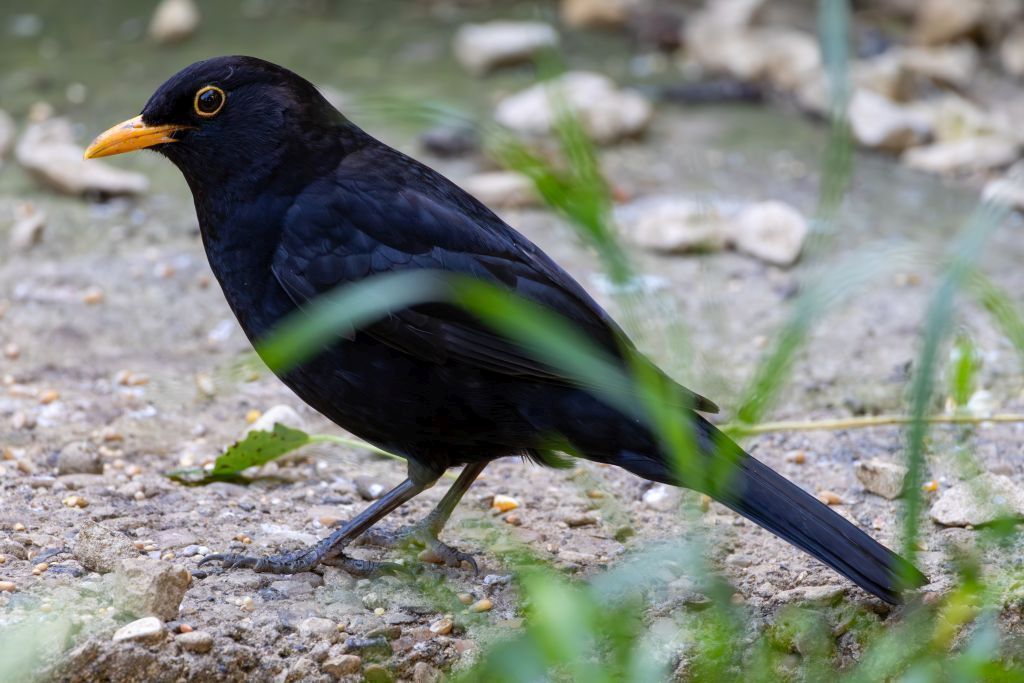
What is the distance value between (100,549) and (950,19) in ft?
18.3

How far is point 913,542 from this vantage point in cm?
220

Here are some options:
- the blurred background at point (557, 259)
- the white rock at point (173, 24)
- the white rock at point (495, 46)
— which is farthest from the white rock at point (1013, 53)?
the white rock at point (173, 24)

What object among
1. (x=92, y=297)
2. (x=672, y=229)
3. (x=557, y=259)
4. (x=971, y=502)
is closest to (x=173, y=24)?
(x=92, y=297)

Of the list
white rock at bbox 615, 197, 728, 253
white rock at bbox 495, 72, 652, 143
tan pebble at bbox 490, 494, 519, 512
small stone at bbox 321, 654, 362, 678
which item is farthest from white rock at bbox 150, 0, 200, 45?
small stone at bbox 321, 654, 362, 678

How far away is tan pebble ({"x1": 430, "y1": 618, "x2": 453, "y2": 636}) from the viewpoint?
2998 millimetres

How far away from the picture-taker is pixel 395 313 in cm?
308

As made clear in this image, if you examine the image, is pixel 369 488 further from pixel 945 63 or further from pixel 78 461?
pixel 945 63

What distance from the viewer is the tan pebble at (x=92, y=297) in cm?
482

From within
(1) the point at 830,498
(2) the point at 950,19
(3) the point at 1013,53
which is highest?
(2) the point at 950,19

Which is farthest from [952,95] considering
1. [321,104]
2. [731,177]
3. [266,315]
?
[266,315]

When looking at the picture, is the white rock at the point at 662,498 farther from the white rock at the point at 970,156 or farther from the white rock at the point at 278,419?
the white rock at the point at 970,156

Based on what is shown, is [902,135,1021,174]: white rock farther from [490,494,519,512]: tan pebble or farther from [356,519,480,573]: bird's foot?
[356,519,480,573]: bird's foot

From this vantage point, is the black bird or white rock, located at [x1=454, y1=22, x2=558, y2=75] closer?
the black bird

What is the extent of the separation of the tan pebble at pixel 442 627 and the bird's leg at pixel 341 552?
32 cm
